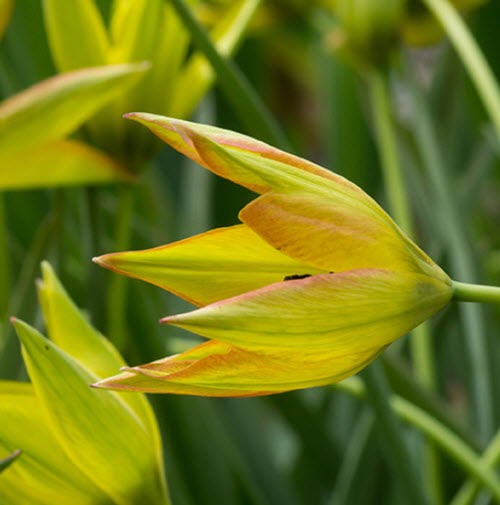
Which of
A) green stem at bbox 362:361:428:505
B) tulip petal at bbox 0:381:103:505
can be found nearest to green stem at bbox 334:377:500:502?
green stem at bbox 362:361:428:505

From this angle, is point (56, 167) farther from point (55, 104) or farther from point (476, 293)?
point (476, 293)

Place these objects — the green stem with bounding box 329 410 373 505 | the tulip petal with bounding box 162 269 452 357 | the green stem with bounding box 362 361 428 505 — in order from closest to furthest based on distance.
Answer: the tulip petal with bounding box 162 269 452 357 < the green stem with bounding box 362 361 428 505 < the green stem with bounding box 329 410 373 505

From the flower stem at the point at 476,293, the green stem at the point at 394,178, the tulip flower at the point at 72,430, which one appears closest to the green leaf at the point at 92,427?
the tulip flower at the point at 72,430

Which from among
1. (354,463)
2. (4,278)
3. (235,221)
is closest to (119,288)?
(4,278)

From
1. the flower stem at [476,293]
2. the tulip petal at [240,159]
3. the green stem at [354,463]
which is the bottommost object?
the green stem at [354,463]

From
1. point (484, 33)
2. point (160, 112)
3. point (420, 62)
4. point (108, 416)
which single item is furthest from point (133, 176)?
point (420, 62)

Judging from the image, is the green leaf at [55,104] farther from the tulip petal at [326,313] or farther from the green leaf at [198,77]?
the tulip petal at [326,313]

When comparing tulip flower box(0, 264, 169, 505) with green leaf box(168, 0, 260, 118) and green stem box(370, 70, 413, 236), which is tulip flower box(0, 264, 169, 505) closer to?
green leaf box(168, 0, 260, 118)
